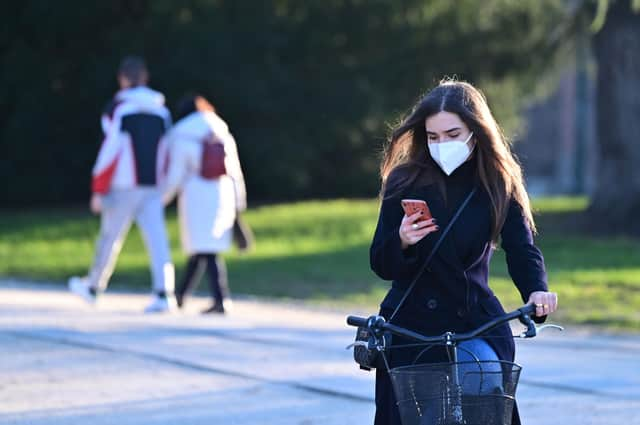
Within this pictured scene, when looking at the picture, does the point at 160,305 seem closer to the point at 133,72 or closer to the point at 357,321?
the point at 133,72

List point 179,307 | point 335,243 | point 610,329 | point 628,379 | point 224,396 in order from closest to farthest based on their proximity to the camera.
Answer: point 224,396 → point 628,379 → point 610,329 → point 179,307 → point 335,243

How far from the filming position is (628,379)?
25.9 ft

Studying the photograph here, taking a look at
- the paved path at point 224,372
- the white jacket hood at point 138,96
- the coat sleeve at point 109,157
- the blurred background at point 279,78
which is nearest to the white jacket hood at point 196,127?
the white jacket hood at point 138,96

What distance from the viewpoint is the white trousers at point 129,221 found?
37.0 ft

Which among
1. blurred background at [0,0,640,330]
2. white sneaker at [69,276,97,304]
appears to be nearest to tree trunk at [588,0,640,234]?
blurred background at [0,0,640,330]

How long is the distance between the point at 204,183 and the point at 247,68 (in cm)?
1871

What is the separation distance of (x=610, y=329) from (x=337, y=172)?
78.5 feet

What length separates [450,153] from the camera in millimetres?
4109

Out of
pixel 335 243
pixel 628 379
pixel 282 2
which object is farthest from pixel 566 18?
pixel 628 379

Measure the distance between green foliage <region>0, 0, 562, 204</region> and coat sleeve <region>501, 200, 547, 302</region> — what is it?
23.6m

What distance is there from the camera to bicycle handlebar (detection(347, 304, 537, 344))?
3.79 meters

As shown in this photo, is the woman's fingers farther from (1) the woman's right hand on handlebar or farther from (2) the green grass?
(2) the green grass

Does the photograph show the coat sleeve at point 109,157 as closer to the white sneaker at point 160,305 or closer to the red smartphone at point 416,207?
the white sneaker at point 160,305

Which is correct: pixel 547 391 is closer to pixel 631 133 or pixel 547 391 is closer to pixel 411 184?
pixel 411 184
